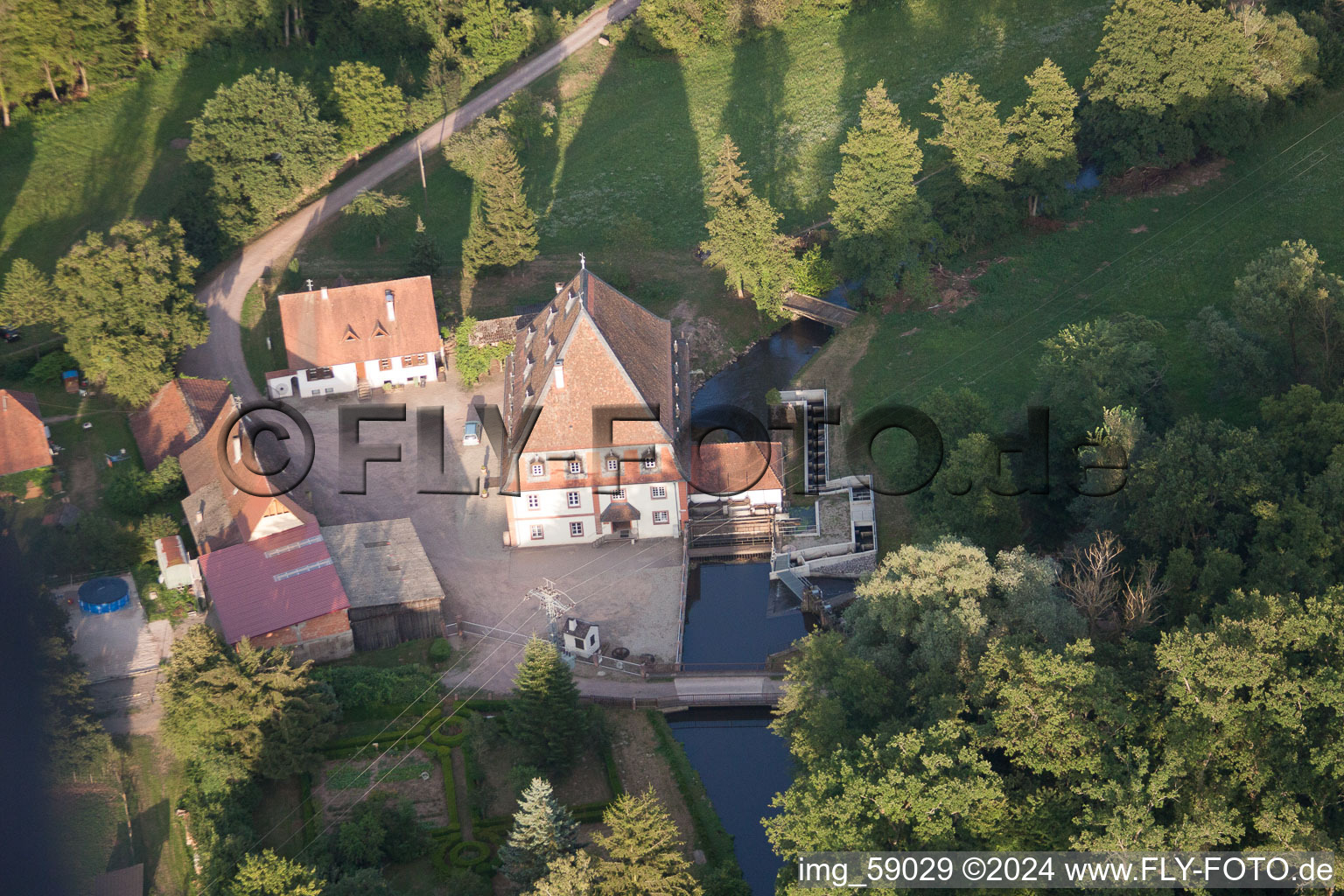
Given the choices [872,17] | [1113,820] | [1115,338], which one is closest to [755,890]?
[1113,820]

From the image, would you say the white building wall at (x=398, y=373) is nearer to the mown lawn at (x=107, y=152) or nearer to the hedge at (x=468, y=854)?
the mown lawn at (x=107, y=152)

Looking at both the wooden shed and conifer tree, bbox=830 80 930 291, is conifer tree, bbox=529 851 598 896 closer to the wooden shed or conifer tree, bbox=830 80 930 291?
the wooden shed

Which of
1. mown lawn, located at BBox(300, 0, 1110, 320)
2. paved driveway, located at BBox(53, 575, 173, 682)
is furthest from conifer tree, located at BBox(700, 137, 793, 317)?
paved driveway, located at BBox(53, 575, 173, 682)

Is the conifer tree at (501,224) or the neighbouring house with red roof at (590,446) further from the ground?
the conifer tree at (501,224)

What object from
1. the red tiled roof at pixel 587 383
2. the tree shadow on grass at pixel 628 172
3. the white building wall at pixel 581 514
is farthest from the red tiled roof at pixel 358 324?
the white building wall at pixel 581 514

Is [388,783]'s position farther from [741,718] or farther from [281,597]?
[741,718]

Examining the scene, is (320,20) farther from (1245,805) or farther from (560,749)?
(1245,805)
